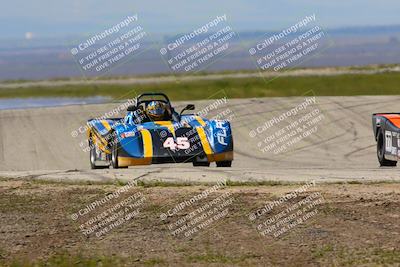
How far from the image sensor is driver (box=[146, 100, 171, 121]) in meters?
20.8

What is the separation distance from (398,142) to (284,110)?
48.2 feet

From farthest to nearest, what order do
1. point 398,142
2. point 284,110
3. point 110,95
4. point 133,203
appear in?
point 110,95
point 284,110
point 398,142
point 133,203

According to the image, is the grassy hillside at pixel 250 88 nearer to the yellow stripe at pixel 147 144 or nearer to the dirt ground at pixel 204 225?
the yellow stripe at pixel 147 144

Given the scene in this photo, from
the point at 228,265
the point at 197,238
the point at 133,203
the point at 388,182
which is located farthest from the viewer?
the point at 388,182

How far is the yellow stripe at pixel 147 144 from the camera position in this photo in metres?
19.3

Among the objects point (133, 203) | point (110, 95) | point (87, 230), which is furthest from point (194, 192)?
point (110, 95)

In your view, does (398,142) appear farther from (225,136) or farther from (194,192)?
(194,192)

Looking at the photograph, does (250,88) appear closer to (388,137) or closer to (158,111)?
(158,111)

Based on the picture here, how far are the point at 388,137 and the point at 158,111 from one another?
16.3ft

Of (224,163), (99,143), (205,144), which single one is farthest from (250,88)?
(205,144)

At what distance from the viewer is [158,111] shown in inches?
817

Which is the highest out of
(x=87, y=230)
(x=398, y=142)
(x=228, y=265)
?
(x=87, y=230)

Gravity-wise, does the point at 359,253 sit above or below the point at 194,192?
below

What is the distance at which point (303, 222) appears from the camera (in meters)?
11.6
